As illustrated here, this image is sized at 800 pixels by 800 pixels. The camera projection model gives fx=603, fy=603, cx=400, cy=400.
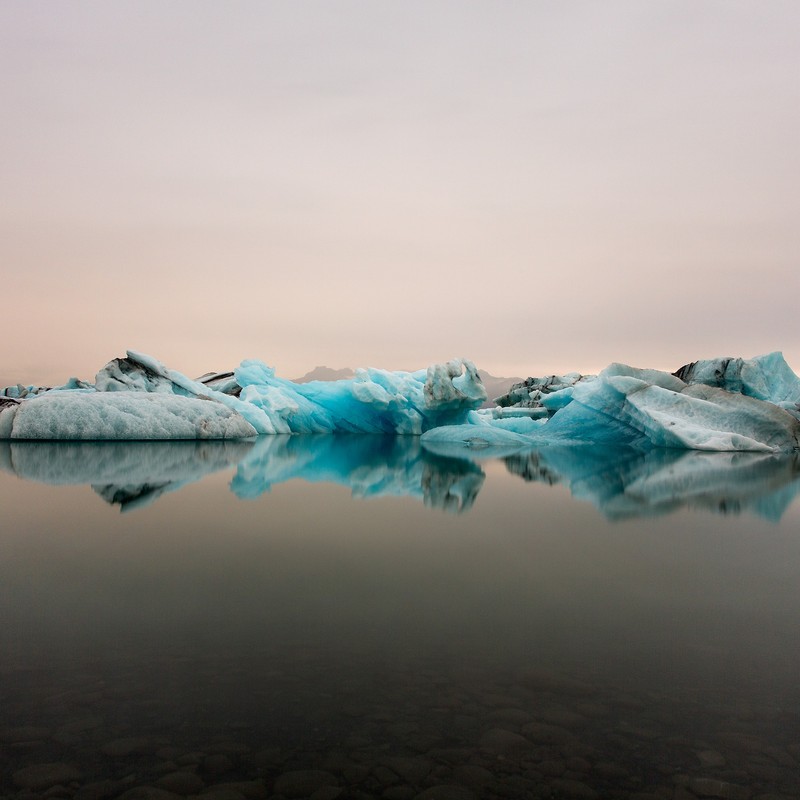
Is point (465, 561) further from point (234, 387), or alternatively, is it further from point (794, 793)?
point (234, 387)

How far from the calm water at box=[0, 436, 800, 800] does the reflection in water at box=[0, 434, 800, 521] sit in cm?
110

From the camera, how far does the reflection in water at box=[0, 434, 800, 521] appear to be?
5.14 metres

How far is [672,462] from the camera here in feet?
33.0

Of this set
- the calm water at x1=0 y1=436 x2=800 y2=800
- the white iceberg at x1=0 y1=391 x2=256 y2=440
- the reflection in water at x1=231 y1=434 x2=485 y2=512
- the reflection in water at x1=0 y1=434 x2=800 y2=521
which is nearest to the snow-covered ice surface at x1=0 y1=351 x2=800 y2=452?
the white iceberg at x1=0 y1=391 x2=256 y2=440

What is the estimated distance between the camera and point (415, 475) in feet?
23.1

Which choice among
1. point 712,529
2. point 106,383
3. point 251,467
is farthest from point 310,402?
point 712,529

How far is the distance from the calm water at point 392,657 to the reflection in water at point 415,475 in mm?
1101

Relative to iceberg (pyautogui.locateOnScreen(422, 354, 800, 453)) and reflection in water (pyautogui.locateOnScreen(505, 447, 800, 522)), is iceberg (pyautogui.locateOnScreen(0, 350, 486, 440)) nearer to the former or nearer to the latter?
iceberg (pyautogui.locateOnScreen(422, 354, 800, 453))

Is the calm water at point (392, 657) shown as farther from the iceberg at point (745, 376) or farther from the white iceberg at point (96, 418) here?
the iceberg at point (745, 376)

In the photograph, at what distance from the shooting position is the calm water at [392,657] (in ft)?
4.01

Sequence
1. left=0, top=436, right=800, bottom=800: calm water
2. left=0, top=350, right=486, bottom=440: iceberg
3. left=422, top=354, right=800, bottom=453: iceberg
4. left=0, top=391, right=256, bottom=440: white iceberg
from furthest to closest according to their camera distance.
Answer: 1. left=422, top=354, right=800, bottom=453: iceberg
2. left=0, top=350, right=486, bottom=440: iceberg
3. left=0, top=391, right=256, bottom=440: white iceberg
4. left=0, top=436, right=800, bottom=800: calm water

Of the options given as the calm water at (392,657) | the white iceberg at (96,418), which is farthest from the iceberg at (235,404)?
the calm water at (392,657)

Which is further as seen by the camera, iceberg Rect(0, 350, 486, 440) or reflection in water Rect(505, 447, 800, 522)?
iceberg Rect(0, 350, 486, 440)

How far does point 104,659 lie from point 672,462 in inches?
392
